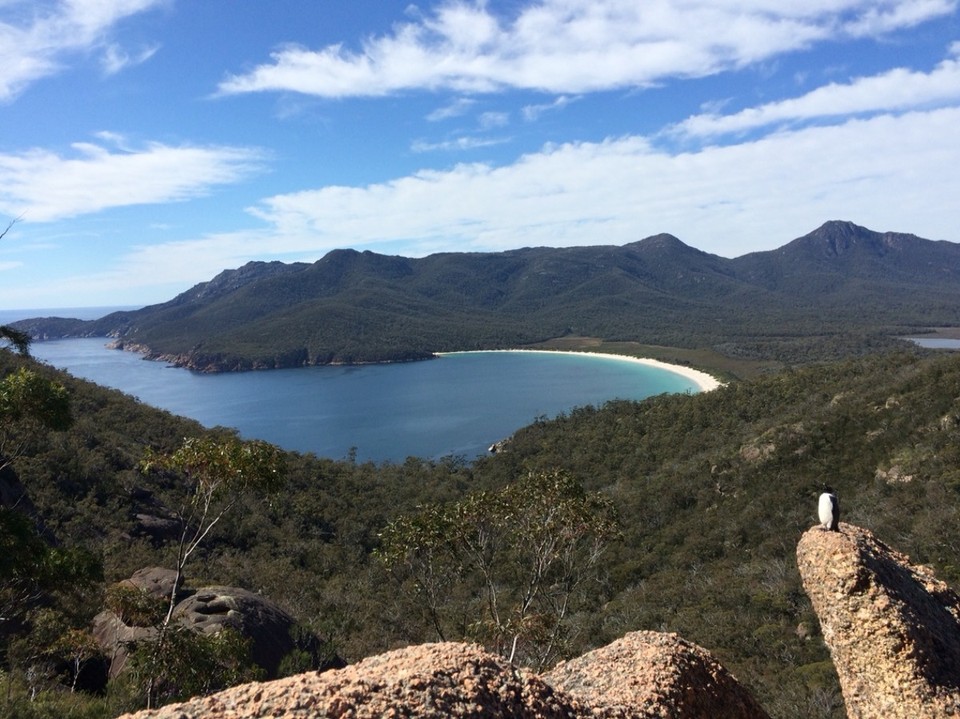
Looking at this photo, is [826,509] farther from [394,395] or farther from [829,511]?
[394,395]

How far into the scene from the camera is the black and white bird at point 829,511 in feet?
25.1

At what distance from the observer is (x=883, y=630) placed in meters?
6.68

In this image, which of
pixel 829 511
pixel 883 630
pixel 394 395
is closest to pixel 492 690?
pixel 883 630

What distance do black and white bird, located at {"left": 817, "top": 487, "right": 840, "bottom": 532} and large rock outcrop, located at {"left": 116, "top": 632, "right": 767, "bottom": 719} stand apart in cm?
236

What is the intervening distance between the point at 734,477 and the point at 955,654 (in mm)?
24700

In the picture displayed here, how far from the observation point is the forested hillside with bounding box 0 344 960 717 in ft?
48.4

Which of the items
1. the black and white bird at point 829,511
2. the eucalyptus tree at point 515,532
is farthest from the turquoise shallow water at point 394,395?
the black and white bird at point 829,511

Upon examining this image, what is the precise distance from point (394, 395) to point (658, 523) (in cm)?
8731

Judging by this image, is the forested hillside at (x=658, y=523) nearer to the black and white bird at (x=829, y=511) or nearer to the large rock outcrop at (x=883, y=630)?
the large rock outcrop at (x=883, y=630)

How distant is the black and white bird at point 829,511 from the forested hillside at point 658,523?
459 centimetres

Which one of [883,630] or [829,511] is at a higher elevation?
[829,511]

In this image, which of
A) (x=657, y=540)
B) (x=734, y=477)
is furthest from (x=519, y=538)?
(x=734, y=477)

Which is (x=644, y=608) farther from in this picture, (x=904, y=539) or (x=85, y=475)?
(x=85, y=475)

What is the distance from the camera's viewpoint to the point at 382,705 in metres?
4.33
